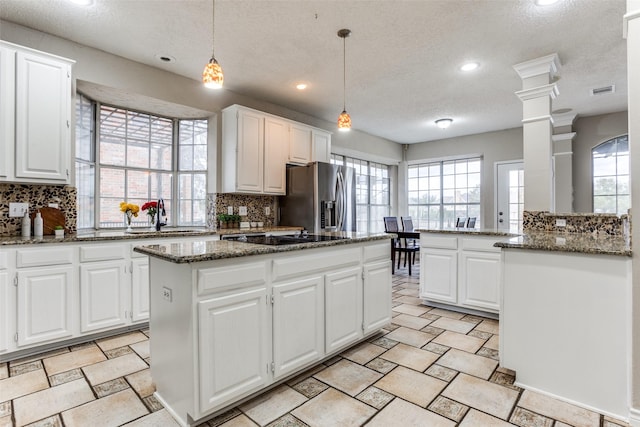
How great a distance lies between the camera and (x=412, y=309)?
144 inches

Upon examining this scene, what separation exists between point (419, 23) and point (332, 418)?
2938 millimetres

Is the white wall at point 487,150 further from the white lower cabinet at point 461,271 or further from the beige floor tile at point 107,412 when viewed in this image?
the beige floor tile at point 107,412

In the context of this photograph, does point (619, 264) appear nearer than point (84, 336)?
Yes

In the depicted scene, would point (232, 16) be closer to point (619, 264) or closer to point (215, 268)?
point (215, 268)

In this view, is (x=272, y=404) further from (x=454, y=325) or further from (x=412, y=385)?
(x=454, y=325)

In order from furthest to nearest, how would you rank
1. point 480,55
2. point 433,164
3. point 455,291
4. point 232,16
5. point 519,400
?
point 433,164 → point 455,291 → point 480,55 → point 232,16 → point 519,400

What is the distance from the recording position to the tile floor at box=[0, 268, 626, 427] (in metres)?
1.73

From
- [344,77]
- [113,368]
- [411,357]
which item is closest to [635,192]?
[411,357]

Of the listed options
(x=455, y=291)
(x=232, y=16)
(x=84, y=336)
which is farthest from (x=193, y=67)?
(x=455, y=291)

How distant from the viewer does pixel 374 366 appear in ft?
7.61

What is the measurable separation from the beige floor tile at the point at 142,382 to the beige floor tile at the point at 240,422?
599 millimetres

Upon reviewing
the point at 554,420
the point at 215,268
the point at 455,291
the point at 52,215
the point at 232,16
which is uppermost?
the point at 232,16

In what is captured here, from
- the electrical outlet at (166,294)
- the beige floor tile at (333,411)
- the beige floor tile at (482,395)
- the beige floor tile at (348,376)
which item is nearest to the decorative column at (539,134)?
the beige floor tile at (482,395)

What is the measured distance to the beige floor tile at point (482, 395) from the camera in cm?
183
